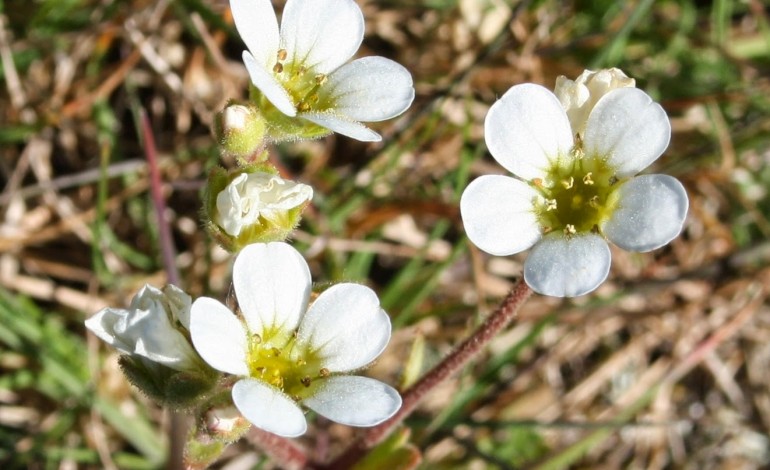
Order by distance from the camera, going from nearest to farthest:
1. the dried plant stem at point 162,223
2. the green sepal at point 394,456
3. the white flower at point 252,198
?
1. the white flower at point 252,198
2. the green sepal at point 394,456
3. the dried plant stem at point 162,223

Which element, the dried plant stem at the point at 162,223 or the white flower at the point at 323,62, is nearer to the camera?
the white flower at the point at 323,62

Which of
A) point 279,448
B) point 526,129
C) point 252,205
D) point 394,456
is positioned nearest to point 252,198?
point 252,205

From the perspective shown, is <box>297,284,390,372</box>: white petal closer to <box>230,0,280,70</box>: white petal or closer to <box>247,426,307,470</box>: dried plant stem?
<box>247,426,307,470</box>: dried plant stem

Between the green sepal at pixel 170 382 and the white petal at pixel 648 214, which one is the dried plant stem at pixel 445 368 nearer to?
the white petal at pixel 648 214

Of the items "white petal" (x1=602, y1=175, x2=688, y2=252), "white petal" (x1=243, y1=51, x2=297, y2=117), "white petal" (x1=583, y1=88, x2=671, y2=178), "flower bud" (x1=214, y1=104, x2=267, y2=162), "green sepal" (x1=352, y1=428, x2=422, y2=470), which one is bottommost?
"green sepal" (x1=352, y1=428, x2=422, y2=470)

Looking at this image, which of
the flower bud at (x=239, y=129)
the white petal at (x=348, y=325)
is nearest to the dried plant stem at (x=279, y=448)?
the white petal at (x=348, y=325)

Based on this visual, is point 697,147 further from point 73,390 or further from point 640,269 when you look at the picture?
point 73,390

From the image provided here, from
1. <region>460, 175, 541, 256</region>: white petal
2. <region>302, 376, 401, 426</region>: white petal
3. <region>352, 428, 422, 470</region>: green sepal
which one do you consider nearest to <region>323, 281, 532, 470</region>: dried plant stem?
<region>352, 428, 422, 470</region>: green sepal

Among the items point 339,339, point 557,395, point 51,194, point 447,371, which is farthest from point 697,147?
point 51,194
